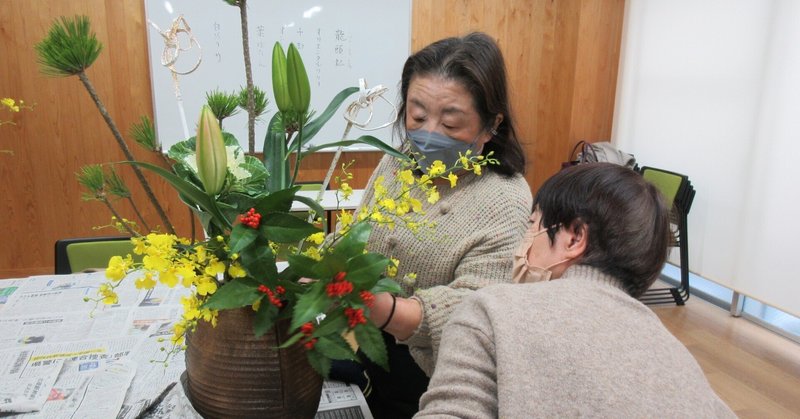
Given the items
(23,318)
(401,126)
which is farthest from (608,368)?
(23,318)

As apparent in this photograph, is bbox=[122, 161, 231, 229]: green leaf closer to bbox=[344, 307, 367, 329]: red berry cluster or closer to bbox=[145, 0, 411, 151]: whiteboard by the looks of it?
bbox=[344, 307, 367, 329]: red berry cluster

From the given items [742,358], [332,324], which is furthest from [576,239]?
[742,358]

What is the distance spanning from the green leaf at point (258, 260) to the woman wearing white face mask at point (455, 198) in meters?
0.37

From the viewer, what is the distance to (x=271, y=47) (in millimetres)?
3469

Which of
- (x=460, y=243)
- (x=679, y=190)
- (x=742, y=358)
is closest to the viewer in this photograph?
(x=460, y=243)

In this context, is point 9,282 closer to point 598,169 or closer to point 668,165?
point 598,169

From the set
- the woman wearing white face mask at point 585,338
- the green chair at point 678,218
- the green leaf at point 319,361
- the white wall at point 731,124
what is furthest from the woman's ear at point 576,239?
the white wall at point 731,124

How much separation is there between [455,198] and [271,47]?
2.71m

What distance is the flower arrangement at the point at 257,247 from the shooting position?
25.8 inches

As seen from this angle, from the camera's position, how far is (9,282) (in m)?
1.63

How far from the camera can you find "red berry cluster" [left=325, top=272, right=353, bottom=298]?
0.64 meters

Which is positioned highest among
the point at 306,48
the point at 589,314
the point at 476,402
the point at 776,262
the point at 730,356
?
the point at 306,48

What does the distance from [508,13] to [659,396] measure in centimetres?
368

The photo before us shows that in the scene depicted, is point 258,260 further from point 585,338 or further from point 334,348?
point 585,338
